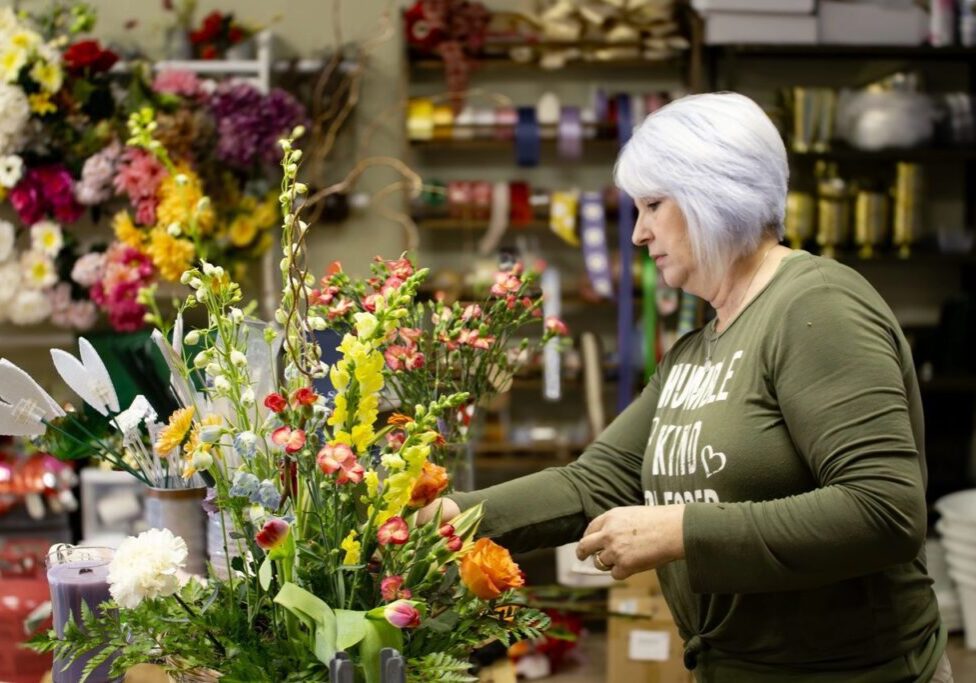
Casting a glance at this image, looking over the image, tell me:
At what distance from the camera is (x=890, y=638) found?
1.38 metres

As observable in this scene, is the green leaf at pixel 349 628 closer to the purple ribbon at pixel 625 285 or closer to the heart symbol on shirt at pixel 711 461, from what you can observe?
the heart symbol on shirt at pixel 711 461

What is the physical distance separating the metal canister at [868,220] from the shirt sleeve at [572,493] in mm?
2988

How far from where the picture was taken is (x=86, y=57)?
3.72 m

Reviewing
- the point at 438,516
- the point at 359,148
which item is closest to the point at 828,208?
the point at 359,148

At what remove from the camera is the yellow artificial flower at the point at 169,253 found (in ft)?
11.0

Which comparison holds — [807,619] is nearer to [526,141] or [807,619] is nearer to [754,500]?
[754,500]

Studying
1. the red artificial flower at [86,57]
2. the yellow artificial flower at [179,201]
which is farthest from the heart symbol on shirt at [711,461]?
the red artificial flower at [86,57]

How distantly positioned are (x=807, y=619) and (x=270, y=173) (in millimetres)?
3014

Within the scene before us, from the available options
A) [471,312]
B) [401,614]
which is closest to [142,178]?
[471,312]

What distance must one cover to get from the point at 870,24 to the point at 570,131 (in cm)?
122

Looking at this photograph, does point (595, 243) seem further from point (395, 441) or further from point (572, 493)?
point (395, 441)

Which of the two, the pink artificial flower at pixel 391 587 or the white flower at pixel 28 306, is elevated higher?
the pink artificial flower at pixel 391 587

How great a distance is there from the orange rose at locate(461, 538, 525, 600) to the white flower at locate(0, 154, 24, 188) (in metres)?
3.13

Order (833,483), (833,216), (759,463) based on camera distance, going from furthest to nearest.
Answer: (833,216), (759,463), (833,483)
